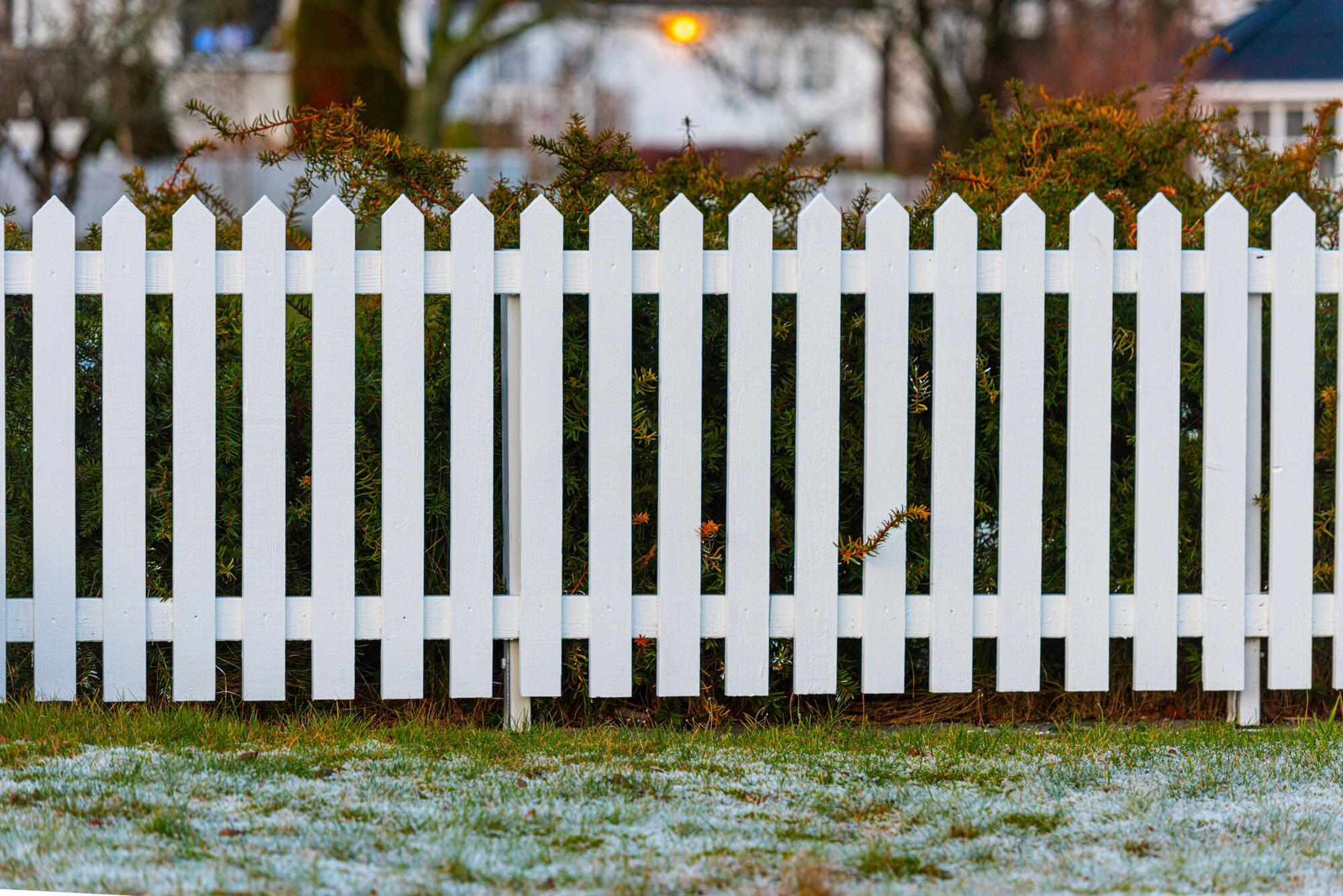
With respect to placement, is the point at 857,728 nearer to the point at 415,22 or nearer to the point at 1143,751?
the point at 1143,751

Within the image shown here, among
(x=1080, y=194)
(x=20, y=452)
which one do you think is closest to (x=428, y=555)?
(x=20, y=452)

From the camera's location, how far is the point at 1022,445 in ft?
12.6

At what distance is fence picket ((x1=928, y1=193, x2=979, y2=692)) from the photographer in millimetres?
3787

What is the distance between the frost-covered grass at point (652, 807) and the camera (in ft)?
8.74

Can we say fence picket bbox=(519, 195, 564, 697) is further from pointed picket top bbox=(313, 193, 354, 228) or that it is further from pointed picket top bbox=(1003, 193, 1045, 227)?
pointed picket top bbox=(1003, 193, 1045, 227)

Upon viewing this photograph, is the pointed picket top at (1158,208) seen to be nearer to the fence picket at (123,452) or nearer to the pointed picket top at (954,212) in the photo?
the pointed picket top at (954,212)

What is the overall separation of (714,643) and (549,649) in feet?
1.48

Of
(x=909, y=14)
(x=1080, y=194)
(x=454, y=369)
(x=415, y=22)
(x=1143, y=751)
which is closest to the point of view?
(x=1143, y=751)

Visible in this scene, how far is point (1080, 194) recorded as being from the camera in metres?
4.39

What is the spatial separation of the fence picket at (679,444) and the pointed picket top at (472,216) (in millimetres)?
446

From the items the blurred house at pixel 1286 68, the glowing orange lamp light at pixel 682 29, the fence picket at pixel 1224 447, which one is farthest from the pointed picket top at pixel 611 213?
the glowing orange lamp light at pixel 682 29

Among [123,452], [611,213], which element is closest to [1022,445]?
[611,213]

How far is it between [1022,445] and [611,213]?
3.99 ft

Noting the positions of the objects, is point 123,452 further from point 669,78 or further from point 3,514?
point 669,78
